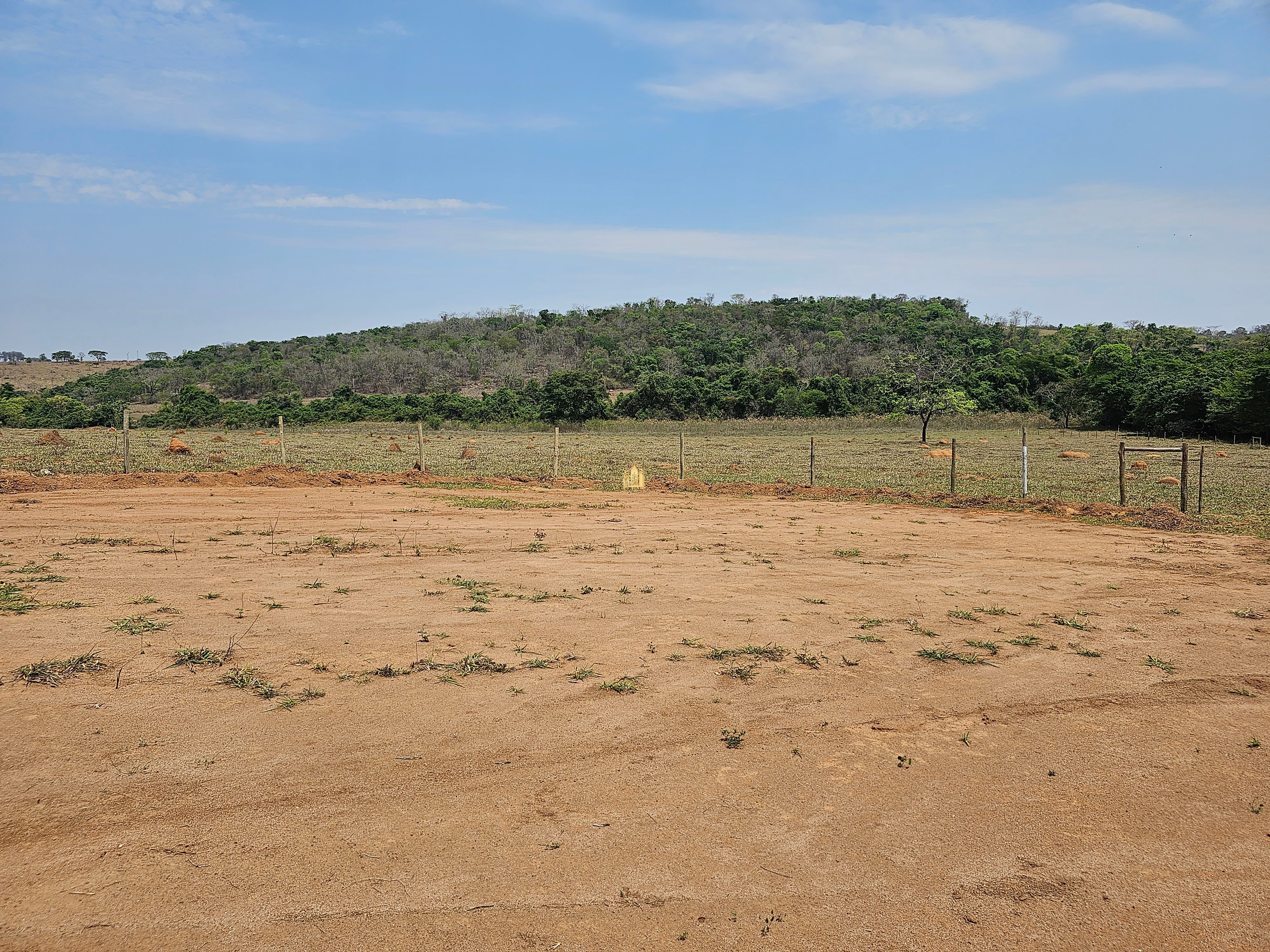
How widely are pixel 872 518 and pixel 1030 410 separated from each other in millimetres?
48480

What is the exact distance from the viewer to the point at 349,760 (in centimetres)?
532

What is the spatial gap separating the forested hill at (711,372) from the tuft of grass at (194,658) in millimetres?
40533

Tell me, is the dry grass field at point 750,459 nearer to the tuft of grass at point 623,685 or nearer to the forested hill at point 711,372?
the forested hill at point 711,372

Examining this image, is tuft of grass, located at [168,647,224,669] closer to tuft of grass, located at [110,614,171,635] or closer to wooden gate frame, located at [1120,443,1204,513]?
tuft of grass, located at [110,614,171,635]

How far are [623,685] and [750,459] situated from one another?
2647cm

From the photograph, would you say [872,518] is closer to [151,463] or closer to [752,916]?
[752,916]

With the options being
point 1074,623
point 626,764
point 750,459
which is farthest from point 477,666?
point 750,459

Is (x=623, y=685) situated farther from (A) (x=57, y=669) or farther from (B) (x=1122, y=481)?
(B) (x=1122, y=481)

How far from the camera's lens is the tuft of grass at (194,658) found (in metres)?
6.74

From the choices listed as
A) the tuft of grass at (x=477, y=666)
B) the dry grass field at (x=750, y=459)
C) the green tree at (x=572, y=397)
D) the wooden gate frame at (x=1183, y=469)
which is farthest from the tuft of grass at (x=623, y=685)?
the green tree at (x=572, y=397)

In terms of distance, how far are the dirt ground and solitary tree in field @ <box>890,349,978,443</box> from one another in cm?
3359

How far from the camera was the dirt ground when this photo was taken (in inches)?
154

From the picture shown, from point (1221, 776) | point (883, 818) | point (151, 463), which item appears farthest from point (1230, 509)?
point (151, 463)

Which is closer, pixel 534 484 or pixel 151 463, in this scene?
pixel 534 484
